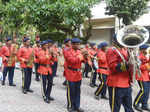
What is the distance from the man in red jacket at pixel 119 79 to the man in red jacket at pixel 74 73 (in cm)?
147

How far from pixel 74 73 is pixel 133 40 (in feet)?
6.97

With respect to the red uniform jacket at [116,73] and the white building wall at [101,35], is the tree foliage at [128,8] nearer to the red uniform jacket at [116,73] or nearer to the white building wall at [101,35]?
the red uniform jacket at [116,73]

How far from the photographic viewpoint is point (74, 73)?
19.4 feet

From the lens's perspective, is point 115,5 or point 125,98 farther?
point 115,5

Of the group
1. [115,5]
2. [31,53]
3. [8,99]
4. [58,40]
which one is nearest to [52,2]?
[31,53]

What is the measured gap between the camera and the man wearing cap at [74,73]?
5816mm

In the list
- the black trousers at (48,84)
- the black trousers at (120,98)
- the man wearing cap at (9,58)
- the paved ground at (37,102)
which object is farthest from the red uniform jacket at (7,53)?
the black trousers at (120,98)

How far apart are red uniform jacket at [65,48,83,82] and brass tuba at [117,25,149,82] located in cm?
174

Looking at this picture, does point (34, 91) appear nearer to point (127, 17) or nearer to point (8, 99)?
point (8, 99)

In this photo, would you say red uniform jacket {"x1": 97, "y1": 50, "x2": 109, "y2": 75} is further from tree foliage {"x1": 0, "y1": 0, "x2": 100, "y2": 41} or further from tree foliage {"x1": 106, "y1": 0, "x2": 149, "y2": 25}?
tree foliage {"x1": 106, "y1": 0, "x2": 149, "y2": 25}

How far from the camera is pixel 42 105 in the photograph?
6.45 m

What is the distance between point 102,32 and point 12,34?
689cm

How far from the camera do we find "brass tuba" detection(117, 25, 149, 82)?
4031 millimetres

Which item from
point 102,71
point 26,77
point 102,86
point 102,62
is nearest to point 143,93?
point 102,86
